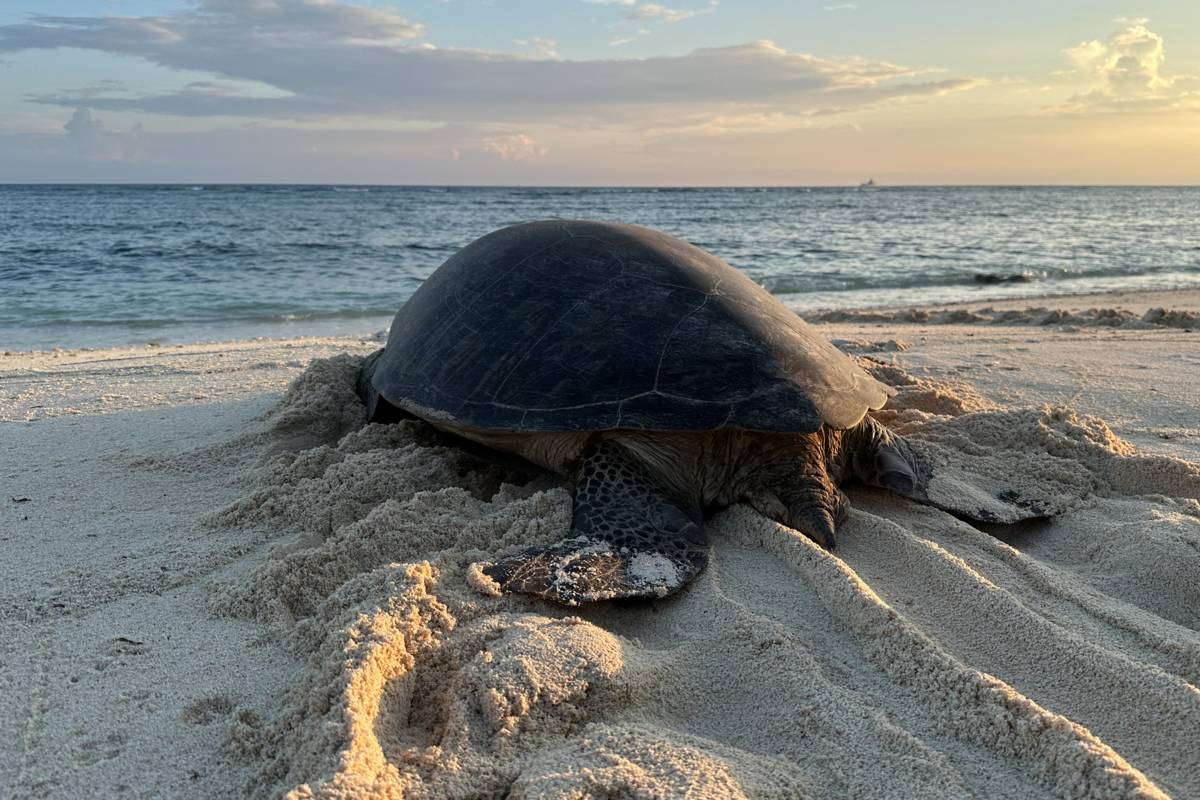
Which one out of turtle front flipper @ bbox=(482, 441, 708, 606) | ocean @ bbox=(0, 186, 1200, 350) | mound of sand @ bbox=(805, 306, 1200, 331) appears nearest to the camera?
turtle front flipper @ bbox=(482, 441, 708, 606)

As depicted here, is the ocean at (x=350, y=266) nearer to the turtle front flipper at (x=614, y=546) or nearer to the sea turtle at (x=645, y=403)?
the sea turtle at (x=645, y=403)

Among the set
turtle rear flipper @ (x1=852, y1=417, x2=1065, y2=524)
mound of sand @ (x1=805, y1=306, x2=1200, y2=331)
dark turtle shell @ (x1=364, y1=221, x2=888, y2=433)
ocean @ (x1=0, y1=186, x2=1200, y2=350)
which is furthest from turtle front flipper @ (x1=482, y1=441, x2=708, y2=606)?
ocean @ (x1=0, y1=186, x2=1200, y2=350)

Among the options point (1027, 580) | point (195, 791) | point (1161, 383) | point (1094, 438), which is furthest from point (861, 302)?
point (195, 791)

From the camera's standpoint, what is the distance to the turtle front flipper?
220cm

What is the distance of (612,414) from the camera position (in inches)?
105

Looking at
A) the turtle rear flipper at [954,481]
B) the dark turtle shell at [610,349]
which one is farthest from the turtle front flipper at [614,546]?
the turtle rear flipper at [954,481]

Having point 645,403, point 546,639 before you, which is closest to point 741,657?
point 546,639

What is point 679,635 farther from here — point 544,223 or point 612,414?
point 544,223

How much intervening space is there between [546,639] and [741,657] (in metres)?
0.49

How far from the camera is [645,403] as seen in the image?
2.66 meters

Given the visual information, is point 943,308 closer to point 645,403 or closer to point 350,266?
point 645,403

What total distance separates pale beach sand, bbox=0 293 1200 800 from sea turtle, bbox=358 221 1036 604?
0.41 feet

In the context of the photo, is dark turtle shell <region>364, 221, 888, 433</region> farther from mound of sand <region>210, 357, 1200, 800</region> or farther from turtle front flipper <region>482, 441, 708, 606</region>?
mound of sand <region>210, 357, 1200, 800</region>

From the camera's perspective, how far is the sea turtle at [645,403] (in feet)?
8.30
